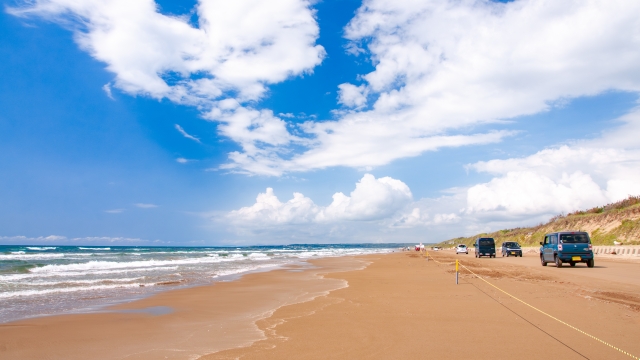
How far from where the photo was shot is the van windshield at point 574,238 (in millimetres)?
→ 23303

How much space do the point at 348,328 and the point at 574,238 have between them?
20.7 m

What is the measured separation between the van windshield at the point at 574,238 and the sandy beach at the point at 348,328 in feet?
35.6

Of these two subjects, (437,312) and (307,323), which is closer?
(307,323)

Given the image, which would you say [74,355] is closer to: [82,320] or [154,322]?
[154,322]

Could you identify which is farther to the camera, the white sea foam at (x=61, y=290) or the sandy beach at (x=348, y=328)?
the white sea foam at (x=61, y=290)

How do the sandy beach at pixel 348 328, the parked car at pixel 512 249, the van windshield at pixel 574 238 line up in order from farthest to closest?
the parked car at pixel 512 249 → the van windshield at pixel 574 238 → the sandy beach at pixel 348 328

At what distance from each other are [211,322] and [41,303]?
6.90 metres

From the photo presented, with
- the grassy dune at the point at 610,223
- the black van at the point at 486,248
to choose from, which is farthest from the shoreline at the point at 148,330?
the grassy dune at the point at 610,223

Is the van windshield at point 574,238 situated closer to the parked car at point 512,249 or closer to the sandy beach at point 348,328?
the sandy beach at point 348,328

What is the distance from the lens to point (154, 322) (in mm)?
9516

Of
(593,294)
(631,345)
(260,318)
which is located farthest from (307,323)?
(593,294)

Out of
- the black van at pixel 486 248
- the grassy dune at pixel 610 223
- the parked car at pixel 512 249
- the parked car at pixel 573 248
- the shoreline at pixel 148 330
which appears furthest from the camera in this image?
the parked car at pixel 512 249

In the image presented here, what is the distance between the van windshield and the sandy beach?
10855mm

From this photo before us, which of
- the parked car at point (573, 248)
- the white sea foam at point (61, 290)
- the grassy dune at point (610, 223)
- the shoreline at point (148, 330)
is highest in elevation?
the grassy dune at point (610, 223)
